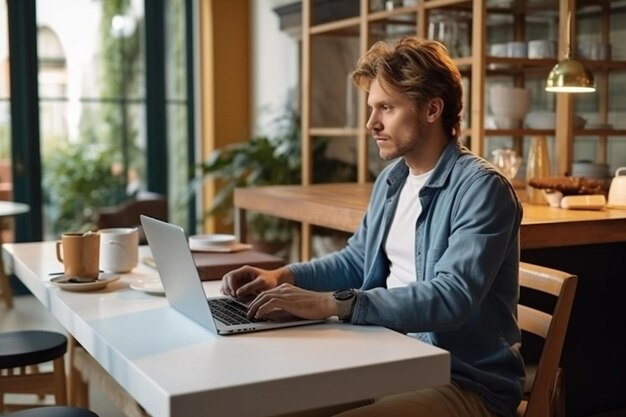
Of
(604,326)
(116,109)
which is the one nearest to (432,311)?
(604,326)

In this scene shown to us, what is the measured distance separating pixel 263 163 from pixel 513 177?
2315 mm

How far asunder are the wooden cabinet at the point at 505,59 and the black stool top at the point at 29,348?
1706 mm

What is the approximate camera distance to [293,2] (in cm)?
590

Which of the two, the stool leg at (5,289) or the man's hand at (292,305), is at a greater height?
the man's hand at (292,305)

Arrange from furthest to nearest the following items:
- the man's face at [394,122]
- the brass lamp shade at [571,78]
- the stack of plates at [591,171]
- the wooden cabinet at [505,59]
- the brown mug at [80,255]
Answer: the stack of plates at [591,171] → the wooden cabinet at [505,59] → the brass lamp shade at [571,78] → the brown mug at [80,255] → the man's face at [394,122]

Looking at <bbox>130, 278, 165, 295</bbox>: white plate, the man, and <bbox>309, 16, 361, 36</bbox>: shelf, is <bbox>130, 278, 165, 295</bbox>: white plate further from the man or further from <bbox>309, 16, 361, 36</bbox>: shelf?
<bbox>309, 16, 361, 36</bbox>: shelf

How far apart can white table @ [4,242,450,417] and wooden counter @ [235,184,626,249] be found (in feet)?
3.74

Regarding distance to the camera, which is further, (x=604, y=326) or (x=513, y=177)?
(x=513, y=177)

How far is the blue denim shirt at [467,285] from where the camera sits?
1.71m

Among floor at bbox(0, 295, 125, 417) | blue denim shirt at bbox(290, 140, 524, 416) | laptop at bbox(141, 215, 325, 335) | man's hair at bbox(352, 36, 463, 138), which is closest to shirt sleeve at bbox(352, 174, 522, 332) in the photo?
blue denim shirt at bbox(290, 140, 524, 416)

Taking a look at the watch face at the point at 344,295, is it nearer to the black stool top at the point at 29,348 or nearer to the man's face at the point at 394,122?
the man's face at the point at 394,122

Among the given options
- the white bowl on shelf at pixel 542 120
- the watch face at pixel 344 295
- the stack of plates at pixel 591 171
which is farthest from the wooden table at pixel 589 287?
the watch face at pixel 344 295

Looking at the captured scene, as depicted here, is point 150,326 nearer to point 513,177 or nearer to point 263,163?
point 513,177

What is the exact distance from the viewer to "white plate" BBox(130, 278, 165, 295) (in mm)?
2009
